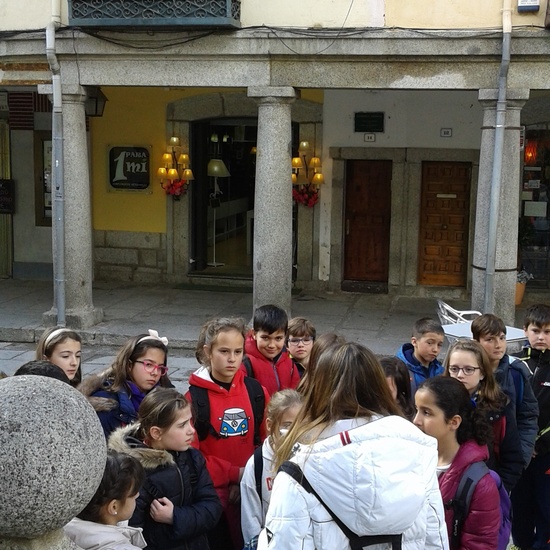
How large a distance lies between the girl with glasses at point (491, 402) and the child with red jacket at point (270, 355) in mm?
1260

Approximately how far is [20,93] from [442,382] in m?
13.3

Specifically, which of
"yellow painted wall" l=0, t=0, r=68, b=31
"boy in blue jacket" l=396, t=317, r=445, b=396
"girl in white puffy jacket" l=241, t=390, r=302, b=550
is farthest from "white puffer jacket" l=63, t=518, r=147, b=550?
"yellow painted wall" l=0, t=0, r=68, b=31

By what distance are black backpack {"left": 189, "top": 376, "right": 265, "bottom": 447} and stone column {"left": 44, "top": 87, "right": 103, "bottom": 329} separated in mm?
7618

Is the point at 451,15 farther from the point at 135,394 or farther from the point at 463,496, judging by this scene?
the point at 463,496

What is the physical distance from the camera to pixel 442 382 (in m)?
4.14

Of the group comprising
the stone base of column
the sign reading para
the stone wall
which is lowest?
the stone base of column

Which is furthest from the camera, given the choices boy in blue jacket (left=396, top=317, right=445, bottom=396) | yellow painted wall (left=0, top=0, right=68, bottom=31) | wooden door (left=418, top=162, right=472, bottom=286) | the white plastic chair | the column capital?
wooden door (left=418, top=162, right=472, bottom=286)

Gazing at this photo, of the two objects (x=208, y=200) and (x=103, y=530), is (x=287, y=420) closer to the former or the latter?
(x=103, y=530)

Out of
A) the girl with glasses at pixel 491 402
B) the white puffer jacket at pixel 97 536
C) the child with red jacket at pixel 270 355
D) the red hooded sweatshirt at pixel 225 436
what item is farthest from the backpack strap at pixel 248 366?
the white puffer jacket at pixel 97 536

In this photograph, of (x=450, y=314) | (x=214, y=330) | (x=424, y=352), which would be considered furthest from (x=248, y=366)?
(x=450, y=314)

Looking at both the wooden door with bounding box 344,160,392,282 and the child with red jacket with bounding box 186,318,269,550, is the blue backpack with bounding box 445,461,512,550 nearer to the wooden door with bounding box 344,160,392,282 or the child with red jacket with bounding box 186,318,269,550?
the child with red jacket with bounding box 186,318,269,550

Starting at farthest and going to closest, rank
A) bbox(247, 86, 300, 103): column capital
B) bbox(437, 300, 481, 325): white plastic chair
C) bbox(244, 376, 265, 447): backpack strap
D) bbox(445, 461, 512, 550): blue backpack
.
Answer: bbox(247, 86, 300, 103): column capital
bbox(437, 300, 481, 325): white plastic chair
bbox(244, 376, 265, 447): backpack strap
bbox(445, 461, 512, 550): blue backpack

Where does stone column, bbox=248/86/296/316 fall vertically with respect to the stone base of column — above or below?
above

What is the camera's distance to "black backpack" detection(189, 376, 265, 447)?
4.89 m
